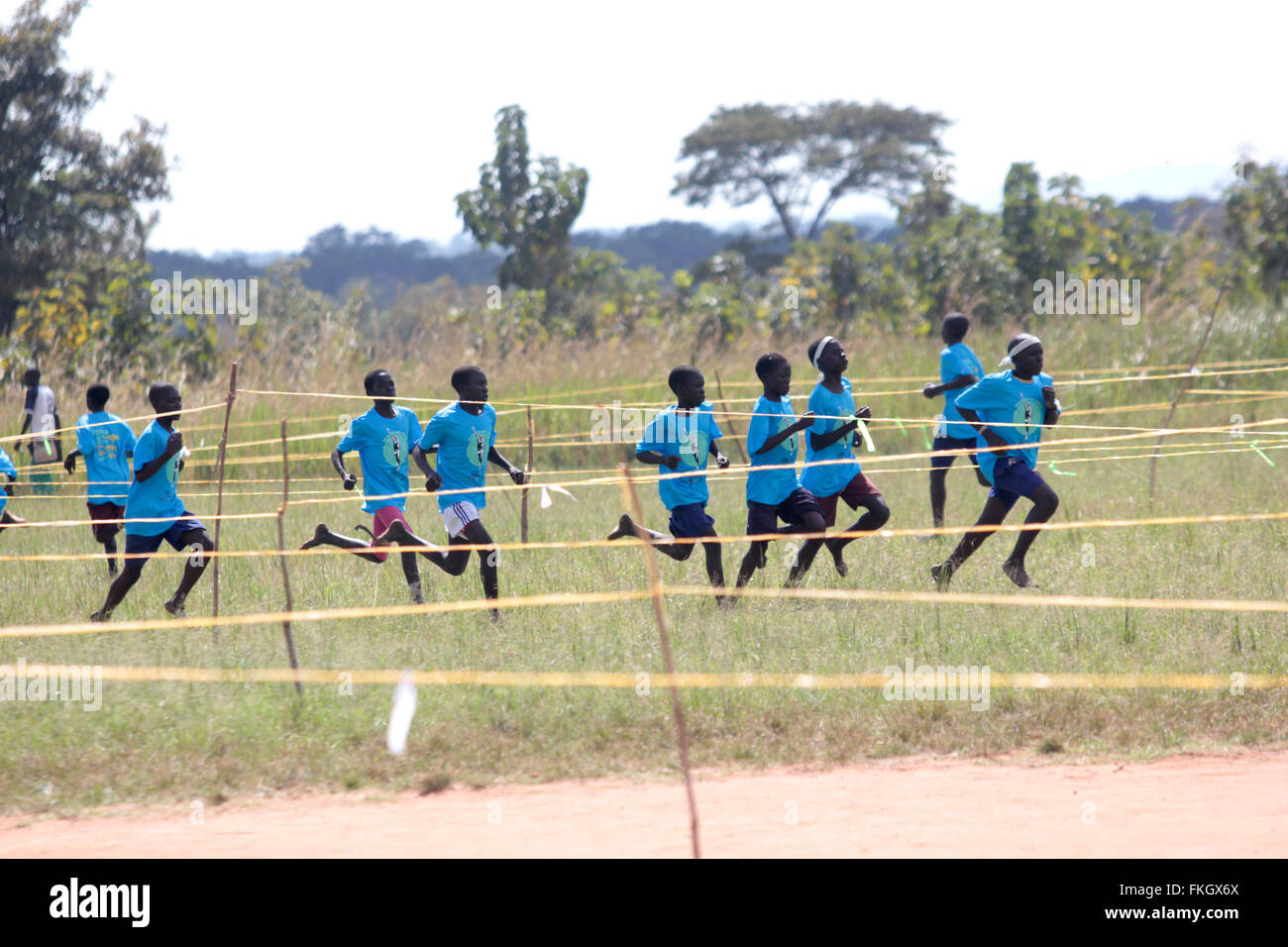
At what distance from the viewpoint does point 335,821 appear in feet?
18.7

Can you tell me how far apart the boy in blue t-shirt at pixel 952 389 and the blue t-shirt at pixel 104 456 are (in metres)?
6.33

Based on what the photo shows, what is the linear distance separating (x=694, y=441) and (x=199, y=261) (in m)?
68.0

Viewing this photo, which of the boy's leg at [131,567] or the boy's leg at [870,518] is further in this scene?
the boy's leg at [870,518]

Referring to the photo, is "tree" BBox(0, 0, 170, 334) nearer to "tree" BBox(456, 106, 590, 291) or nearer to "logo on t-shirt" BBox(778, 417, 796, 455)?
"tree" BBox(456, 106, 590, 291)

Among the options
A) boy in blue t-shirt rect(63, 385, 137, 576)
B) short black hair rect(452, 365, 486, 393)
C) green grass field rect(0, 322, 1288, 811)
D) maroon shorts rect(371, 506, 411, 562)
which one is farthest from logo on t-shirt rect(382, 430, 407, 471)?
boy in blue t-shirt rect(63, 385, 137, 576)

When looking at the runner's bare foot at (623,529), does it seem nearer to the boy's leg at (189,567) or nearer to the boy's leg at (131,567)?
the boy's leg at (189,567)

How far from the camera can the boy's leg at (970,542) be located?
9.09m

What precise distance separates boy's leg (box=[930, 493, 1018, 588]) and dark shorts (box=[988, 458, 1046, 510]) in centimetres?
3

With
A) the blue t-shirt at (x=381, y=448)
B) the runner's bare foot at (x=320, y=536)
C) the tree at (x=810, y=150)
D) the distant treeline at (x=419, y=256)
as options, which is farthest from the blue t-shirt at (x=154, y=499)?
the distant treeline at (x=419, y=256)

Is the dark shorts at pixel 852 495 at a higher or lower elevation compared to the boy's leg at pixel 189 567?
higher

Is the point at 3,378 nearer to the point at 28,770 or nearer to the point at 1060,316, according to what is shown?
the point at 28,770

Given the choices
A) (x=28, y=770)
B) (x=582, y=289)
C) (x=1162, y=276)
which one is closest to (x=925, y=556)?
(x=28, y=770)

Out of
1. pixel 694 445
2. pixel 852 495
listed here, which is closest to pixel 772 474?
pixel 694 445

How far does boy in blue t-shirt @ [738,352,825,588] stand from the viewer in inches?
343
